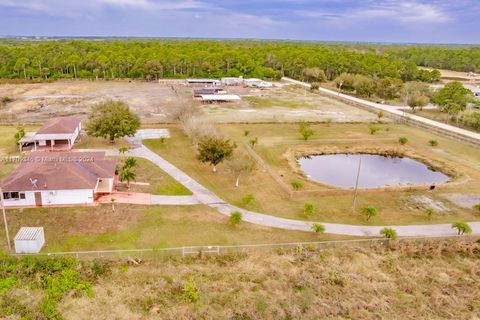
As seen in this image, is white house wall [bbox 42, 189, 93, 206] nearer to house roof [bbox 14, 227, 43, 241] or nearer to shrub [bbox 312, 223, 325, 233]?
house roof [bbox 14, 227, 43, 241]

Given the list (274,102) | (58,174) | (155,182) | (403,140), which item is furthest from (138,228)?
(274,102)

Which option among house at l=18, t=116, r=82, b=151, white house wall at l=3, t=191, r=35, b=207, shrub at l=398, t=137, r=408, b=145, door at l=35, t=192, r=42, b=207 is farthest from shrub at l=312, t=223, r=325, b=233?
house at l=18, t=116, r=82, b=151

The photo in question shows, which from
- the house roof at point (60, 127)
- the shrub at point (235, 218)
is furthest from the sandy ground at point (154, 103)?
the shrub at point (235, 218)

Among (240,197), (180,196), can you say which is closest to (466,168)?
(240,197)

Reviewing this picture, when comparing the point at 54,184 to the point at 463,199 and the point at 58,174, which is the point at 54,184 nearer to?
the point at 58,174

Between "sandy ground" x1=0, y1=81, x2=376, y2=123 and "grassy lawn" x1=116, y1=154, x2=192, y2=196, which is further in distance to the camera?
"sandy ground" x1=0, y1=81, x2=376, y2=123

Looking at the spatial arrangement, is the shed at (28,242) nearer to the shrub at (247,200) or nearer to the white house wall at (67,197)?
A: the white house wall at (67,197)
